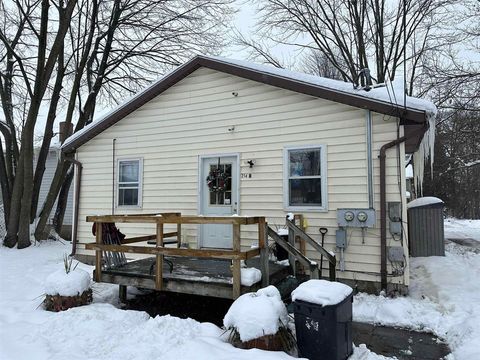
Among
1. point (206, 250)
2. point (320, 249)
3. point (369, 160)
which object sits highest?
point (369, 160)

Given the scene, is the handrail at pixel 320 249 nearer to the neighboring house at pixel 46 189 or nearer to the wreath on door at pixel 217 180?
the wreath on door at pixel 217 180

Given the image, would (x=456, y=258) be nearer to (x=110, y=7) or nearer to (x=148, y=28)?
(x=148, y=28)

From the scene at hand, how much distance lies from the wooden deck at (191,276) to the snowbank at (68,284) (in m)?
0.50

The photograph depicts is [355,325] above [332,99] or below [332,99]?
below

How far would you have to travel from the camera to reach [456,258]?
Answer: 8406 millimetres

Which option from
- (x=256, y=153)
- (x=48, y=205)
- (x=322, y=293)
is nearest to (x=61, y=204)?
(x=48, y=205)

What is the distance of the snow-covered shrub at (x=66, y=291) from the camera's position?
17.4 feet

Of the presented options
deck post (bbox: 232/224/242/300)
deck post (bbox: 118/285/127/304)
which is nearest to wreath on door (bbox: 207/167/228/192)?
deck post (bbox: 118/285/127/304)

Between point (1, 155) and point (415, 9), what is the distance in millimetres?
17831

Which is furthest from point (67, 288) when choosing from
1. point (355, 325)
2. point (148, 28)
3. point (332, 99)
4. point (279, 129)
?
point (148, 28)

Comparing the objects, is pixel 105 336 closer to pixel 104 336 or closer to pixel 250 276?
pixel 104 336

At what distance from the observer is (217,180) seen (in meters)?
7.96

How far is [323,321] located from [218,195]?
4.71 meters

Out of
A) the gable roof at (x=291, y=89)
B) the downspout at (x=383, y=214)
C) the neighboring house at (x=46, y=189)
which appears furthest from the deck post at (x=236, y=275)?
the neighboring house at (x=46, y=189)
